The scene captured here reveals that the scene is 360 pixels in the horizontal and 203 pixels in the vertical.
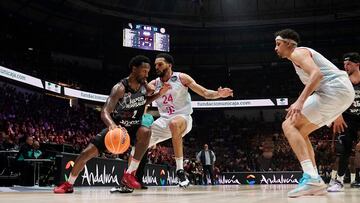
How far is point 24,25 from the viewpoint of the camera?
2161 cm

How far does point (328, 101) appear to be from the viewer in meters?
4.24

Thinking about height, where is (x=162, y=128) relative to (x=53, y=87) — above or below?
below

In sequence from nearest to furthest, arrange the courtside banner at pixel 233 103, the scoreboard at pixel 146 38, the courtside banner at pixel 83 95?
the courtside banner at pixel 83 95 → the scoreboard at pixel 146 38 → the courtside banner at pixel 233 103

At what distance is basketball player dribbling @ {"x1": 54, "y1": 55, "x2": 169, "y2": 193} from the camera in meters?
4.86

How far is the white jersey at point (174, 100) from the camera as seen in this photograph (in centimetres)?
640

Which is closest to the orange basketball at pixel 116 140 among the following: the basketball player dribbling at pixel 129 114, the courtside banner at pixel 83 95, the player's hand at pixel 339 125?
Result: the basketball player dribbling at pixel 129 114

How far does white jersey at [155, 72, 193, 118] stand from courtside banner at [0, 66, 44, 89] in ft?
38.4

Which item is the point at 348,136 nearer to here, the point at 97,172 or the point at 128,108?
the point at 128,108

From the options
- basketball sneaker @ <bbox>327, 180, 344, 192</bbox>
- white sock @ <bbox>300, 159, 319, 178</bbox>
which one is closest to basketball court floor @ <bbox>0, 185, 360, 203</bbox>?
white sock @ <bbox>300, 159, 319, 178</bbox>

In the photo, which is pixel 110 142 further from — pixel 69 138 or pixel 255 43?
pixel 255 43

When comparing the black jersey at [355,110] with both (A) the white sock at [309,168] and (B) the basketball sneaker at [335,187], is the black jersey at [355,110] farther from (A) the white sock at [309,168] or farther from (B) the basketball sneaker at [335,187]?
(A) the white sock at [309,168]

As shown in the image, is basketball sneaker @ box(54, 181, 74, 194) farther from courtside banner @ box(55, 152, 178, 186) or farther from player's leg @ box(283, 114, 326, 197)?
player's leg @ box(283, 114, 326, 197)

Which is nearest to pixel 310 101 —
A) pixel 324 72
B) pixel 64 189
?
pixel 324 72

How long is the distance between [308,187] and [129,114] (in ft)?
7.08
